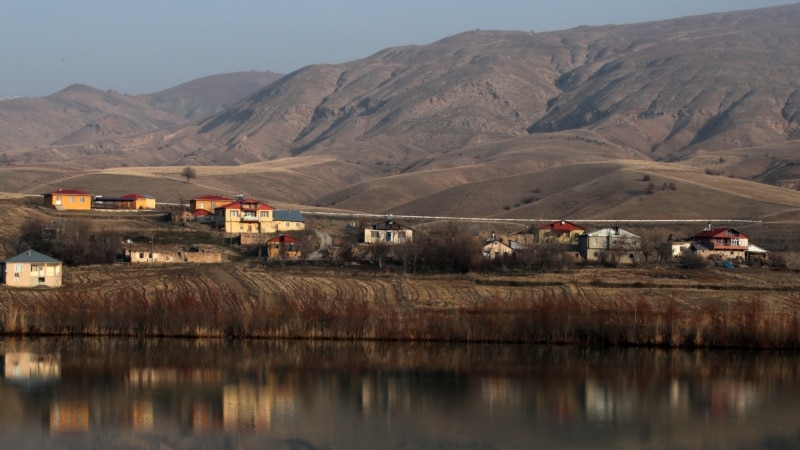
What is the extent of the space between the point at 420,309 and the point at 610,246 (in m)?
21.0

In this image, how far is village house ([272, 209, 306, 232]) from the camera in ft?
230

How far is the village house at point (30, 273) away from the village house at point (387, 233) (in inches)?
847

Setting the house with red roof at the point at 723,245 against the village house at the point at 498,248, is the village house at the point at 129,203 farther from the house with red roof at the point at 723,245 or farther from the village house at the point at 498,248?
the house with red roof at the point at 723,245

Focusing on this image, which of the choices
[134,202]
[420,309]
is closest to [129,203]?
[134,202]

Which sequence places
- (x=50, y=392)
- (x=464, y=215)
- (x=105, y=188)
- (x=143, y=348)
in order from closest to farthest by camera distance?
(x=50, y=392), (x=143, y=348), (x=464, y=215), (x=105, y=188)

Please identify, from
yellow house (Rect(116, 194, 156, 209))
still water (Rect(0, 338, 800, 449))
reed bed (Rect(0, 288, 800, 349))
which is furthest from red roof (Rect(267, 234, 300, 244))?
still water (Rect(0, 338, 800, 449))

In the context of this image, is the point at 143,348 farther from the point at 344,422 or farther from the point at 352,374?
the point at 344,422

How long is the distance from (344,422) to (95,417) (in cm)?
608

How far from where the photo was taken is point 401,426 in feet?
88.0

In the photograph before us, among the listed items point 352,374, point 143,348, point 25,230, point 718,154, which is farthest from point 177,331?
point 718,154

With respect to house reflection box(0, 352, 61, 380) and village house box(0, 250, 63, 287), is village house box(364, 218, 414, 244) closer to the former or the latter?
village house box(0, 250, 63, 287)

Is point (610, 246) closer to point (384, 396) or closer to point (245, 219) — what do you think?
point (245, 219)

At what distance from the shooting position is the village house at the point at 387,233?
212ft

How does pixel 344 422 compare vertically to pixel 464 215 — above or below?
below
